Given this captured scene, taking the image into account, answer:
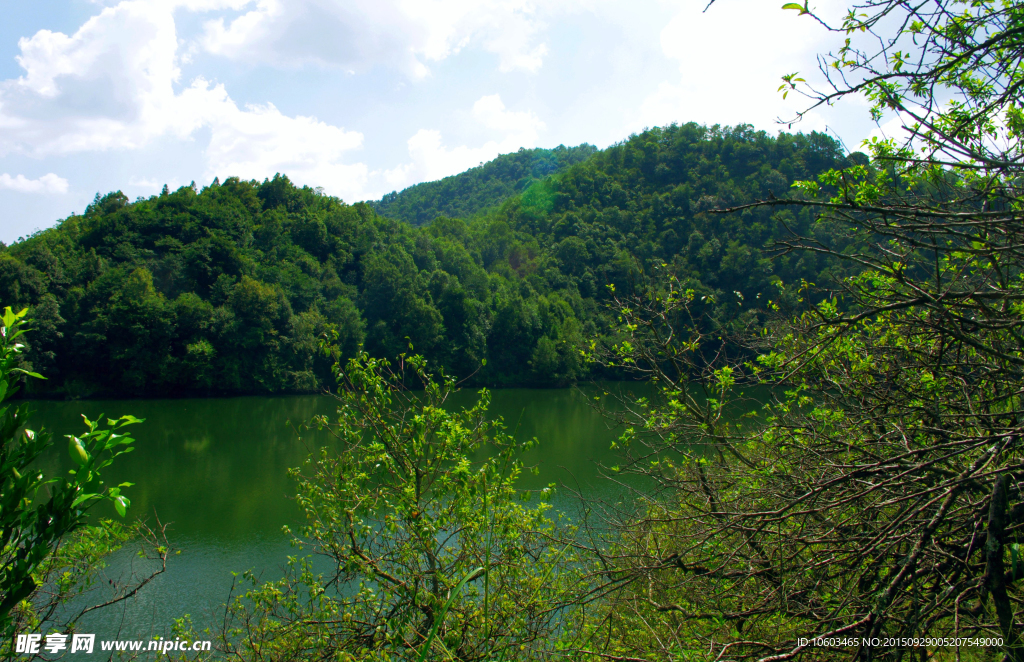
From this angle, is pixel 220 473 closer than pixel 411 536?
No

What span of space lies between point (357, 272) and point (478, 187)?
4639 centimetres

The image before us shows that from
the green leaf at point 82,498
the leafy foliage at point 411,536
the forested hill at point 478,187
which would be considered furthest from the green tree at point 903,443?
the forested hill at point 478,187

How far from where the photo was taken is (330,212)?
153 ft

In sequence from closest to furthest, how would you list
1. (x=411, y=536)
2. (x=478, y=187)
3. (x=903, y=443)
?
(x=903, y=443) → (x=411, y=536) → (x=478, y=187)

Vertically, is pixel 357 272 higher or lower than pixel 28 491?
higher

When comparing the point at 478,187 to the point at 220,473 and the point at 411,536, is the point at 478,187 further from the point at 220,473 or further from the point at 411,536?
the point at 411,536

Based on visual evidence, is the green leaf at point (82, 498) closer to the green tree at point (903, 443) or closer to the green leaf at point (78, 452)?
the green leaf at point (78, 452)

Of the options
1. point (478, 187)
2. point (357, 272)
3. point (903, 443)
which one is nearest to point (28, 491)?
point (903, 443)

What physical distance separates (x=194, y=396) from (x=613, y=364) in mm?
33937

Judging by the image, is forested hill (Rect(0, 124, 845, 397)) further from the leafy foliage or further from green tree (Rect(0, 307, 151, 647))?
green tree (Rect(0, 307, 151, 647))

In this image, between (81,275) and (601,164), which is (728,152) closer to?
(601,164)

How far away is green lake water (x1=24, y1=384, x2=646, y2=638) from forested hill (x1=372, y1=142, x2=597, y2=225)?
53.8m

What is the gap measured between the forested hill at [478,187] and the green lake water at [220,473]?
53.8 m

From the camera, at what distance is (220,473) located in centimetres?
1745
